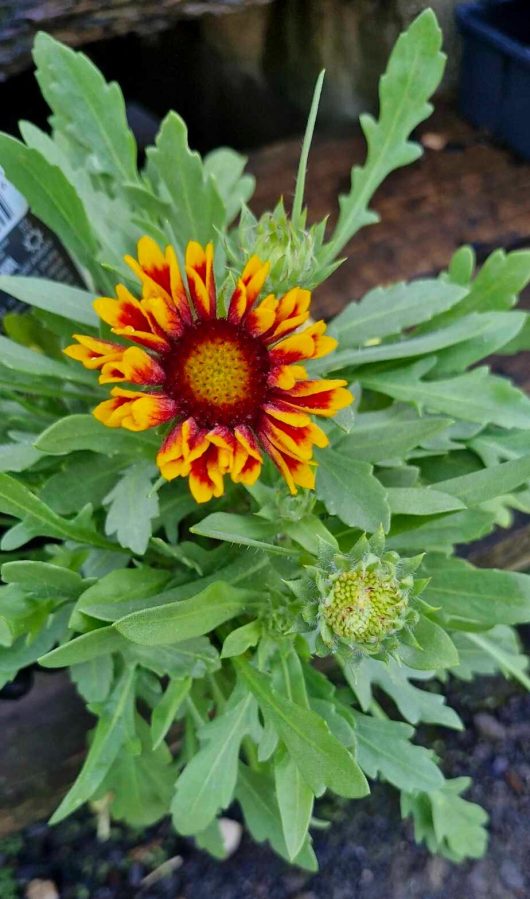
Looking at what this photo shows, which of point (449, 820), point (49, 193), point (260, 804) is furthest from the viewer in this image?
point (449, 820)

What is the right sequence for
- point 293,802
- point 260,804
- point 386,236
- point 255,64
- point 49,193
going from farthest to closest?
point 255,64 < point 386,236 < point 260,804 < point 49,193 < point 293,802

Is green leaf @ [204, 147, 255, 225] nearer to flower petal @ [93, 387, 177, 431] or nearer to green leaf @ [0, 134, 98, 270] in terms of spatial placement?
green leaf @ [0, 134, 98, 270]

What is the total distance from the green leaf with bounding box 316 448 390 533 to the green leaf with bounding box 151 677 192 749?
0.78 feet

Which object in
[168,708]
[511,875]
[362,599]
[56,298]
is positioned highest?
[56,298]

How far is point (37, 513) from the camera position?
0.84 meters

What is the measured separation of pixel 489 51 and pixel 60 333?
1.07 metres

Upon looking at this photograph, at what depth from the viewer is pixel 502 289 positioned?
3.33 feet

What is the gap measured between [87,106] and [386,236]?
2.24ft

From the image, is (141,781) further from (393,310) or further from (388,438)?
(393,310)

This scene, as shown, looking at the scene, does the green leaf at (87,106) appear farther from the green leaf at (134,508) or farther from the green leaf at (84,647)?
the green leaf at (84,647)

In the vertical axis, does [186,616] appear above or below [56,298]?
below

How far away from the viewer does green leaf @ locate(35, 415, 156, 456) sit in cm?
82

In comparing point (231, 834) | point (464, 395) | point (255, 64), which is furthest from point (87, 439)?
point (255, 64)

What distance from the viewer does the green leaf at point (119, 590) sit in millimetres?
795
